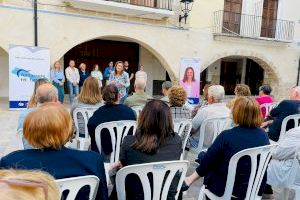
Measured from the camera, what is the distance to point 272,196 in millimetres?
3512

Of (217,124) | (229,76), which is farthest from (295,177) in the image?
(229,76)

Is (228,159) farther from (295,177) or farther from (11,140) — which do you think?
(11,140)

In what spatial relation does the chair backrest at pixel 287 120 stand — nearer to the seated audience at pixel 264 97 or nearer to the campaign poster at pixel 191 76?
the seated audience at pixel 264 97

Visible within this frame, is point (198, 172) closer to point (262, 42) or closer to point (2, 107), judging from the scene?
point (2, 107)

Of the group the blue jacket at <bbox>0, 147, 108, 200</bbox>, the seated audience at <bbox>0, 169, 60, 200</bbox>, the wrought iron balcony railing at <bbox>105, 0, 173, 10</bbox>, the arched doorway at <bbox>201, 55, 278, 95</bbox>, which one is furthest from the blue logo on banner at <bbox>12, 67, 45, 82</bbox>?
the arched doorway at <bbox>201, 55, 278, 95</bbox>

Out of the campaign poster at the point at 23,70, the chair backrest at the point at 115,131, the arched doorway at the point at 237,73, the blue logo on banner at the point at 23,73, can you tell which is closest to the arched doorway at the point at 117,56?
the arched doorway at the point at 237,73

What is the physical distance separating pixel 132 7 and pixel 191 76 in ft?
10.2

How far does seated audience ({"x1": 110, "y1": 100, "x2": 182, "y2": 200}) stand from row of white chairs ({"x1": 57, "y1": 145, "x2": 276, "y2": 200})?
0.07 meters

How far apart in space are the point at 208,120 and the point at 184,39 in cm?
842

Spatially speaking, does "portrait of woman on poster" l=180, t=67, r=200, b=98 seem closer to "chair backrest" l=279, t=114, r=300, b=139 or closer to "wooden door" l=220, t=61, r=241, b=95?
"wooden door" l=220, t=61, r=241, b=95

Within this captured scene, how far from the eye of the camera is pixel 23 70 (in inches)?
322

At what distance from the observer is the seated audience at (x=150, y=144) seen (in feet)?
6.86

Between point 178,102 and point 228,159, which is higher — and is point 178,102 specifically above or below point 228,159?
above

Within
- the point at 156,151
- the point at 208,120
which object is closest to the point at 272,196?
the point at 208,120
